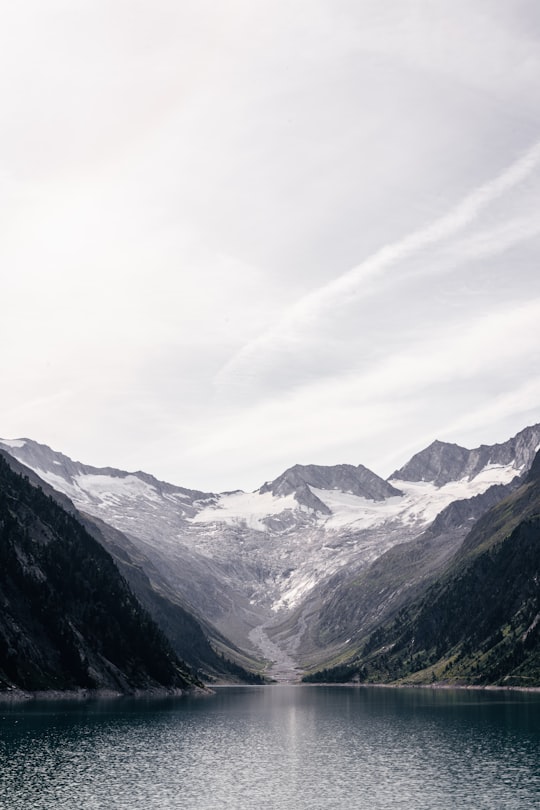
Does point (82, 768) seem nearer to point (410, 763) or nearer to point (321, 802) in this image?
point (321, 802)

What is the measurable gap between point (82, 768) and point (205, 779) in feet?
58.8

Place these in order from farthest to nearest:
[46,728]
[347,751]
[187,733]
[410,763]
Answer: [187,733], [46,728], [347,751], [410,763]

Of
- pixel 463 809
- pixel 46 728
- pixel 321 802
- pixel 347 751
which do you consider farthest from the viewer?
→ pixel 46 728

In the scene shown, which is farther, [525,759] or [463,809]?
[525,759]

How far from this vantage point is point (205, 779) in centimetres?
10838

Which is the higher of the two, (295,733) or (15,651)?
(15,651)

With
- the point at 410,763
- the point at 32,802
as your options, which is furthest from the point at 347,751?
the point at 32,802

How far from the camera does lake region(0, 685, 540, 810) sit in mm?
93375

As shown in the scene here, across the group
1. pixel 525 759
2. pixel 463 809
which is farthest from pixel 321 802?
pixel 525 759

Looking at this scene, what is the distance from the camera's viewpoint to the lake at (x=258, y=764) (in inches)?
3676

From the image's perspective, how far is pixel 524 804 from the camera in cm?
8925

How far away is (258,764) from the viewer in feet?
402

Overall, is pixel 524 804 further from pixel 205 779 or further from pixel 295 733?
pixel 295 733

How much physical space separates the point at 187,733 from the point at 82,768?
2030 inches
